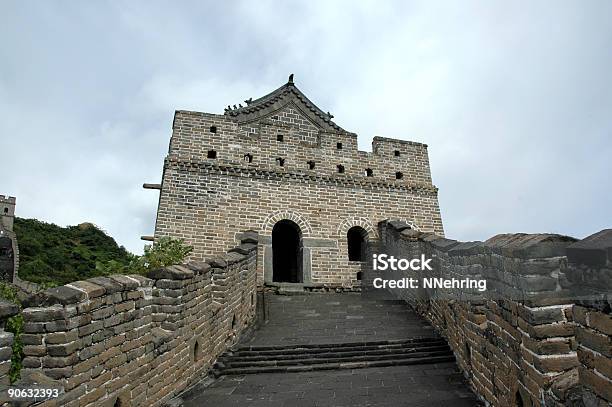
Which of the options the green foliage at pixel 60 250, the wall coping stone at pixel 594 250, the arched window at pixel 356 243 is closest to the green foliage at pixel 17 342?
the wall coping stone at pixel 594 250

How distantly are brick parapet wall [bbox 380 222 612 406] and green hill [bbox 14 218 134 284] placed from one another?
25.8 meters

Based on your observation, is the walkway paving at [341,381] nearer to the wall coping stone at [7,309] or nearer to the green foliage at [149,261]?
the green foliage at [149,261]

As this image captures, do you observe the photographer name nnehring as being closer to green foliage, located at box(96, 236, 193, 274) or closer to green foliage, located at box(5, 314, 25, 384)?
green foliage, located at box(5, 314, 25, 384)

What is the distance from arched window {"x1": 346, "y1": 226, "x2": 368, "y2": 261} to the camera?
42.5 ft

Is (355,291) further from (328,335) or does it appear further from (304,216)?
(328,335)

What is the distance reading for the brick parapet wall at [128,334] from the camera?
2.99m

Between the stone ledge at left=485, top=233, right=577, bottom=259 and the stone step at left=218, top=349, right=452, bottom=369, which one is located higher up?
the stone ledge at left=485, top=233, right=577, bottom=259

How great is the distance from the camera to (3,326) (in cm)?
245

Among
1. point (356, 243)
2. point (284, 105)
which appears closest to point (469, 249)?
point (356, 243)

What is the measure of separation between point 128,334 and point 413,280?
7.42 meters

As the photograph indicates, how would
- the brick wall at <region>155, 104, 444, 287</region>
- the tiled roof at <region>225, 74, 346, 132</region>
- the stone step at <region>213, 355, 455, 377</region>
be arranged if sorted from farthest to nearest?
the tiled roof at <region>225, 74, 346, 132</region> < the brick wall at <region>155, 104, 444, 287</region> < the stone step at <region>213, 355, 455, 377</region>

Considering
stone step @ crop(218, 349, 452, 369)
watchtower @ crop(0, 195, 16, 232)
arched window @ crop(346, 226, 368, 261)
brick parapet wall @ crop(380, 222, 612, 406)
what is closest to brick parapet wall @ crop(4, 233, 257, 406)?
stone step @ crop(218, 349, 452, 369)

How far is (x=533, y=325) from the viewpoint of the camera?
288 centimetres

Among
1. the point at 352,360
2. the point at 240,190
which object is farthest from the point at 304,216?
the point at 352,360
